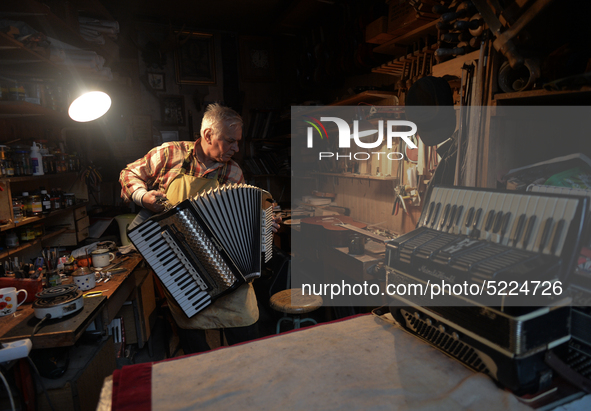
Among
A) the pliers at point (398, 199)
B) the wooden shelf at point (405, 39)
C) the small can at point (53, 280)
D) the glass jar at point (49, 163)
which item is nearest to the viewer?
the small can at point (53, 280)

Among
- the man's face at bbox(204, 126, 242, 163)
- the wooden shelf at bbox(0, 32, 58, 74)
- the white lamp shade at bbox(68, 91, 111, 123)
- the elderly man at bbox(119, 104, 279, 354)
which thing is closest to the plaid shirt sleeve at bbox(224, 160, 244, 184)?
the elderly man at bbox(119, 104, 279, 354)

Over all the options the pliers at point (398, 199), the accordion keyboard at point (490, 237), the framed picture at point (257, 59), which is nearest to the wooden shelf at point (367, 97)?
the pliers at point (398, 199)

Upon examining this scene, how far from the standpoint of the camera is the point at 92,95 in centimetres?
250

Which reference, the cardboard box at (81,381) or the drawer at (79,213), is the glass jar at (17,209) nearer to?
the drawer at (79,213)

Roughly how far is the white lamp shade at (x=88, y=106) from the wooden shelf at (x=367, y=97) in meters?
2.12

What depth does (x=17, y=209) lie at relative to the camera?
2.35 meters

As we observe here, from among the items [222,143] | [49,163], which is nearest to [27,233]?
[49,163]

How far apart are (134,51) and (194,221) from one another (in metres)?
4.15

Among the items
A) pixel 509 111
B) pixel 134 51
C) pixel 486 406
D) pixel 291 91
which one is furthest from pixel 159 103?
pixel 486 406

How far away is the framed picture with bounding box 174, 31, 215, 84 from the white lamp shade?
2680 mm

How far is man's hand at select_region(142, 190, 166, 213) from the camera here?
1924 mm

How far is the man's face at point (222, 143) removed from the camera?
219 cm

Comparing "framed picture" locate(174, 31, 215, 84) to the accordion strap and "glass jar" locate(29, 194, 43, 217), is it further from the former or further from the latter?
the accordion strap

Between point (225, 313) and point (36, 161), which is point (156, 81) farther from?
point (225, 313)
